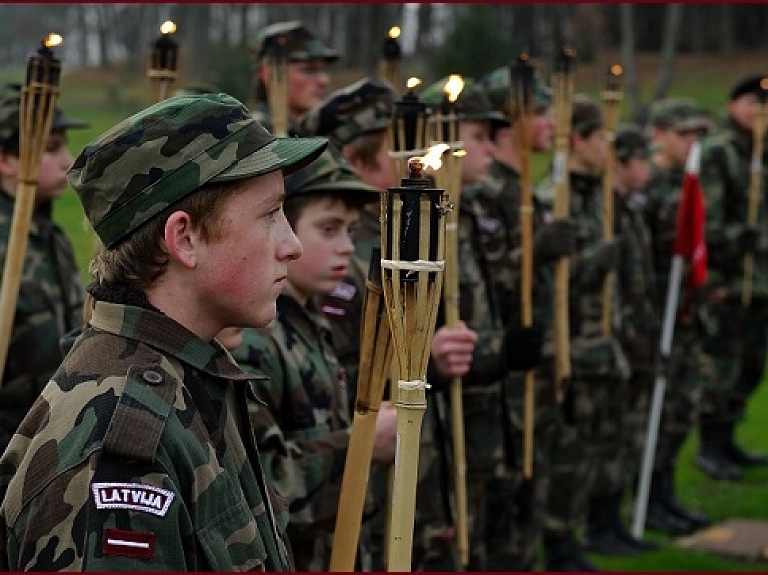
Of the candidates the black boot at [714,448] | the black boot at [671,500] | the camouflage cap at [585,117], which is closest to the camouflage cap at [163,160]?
the camouflage cap at [585,117]

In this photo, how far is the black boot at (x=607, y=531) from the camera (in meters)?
9.09

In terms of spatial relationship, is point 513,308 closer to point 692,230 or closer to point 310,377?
point 692,230

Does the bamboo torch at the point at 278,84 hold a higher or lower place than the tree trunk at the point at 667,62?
lower

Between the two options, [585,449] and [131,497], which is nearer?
[131,497]

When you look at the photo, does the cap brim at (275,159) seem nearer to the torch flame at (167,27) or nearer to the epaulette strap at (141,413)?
the epaulette strap at (141,413)

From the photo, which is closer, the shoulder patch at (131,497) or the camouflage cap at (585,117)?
the shoulder patch at (131,497)

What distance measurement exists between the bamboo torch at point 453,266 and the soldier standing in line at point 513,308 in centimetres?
77

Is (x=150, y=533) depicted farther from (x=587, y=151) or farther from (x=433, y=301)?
(x=587, y=151)

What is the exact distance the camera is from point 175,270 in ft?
9.59

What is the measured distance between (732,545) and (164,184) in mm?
6951

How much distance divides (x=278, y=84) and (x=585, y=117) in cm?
293

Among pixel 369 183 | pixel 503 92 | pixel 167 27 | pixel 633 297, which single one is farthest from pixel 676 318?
pixel 167 27

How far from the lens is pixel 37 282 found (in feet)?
20.5

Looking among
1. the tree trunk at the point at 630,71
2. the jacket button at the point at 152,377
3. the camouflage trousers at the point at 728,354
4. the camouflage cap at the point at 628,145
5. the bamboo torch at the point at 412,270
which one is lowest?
the camouflage trousers at the point at 728,354
